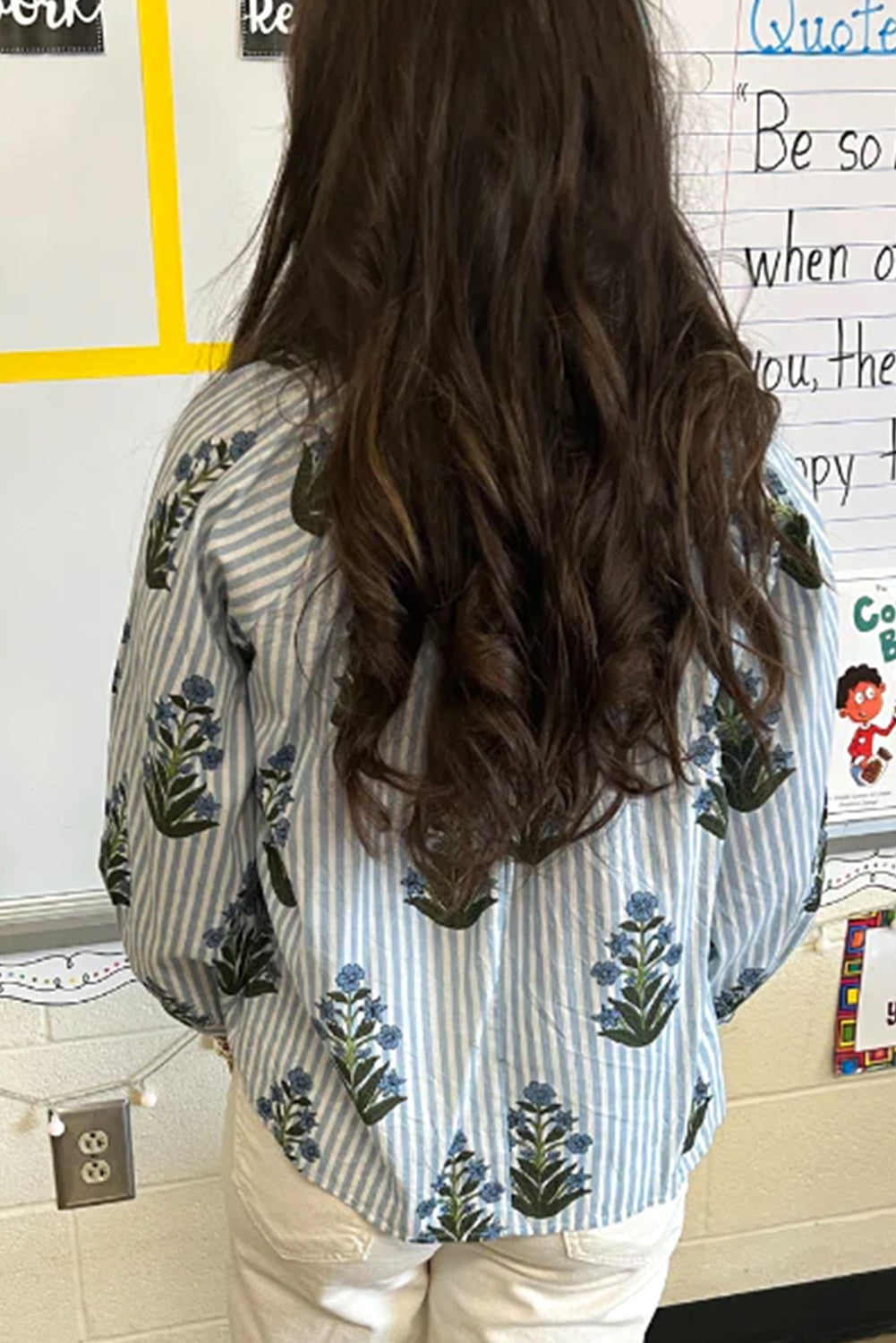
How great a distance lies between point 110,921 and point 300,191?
2.48 ft

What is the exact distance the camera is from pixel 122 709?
93 cm

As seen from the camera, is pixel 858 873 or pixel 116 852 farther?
pixel 858 873

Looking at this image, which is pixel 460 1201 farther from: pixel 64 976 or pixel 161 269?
pixel 161 269

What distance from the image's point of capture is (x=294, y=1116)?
3.11 ft

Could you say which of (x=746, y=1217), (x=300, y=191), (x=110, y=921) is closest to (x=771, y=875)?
(x=300, y=191)

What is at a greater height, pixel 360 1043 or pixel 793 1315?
pixel 360 1043

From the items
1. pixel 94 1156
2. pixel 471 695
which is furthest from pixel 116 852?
Result: pixel 94 1156

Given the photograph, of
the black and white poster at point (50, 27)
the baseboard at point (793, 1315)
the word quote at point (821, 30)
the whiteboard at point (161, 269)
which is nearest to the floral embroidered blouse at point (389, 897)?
the whiteboard at point (161, 269)

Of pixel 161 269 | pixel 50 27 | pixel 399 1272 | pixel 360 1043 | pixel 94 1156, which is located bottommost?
pixel 94 1156

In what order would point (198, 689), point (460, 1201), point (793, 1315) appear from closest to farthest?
point (198, 689) → point (460, 1201) → point (793, 1315)

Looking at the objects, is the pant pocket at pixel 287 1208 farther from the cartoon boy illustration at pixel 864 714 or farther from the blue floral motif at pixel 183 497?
the cartoon boy illustration at pixel 864 714

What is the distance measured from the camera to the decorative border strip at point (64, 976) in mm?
1341

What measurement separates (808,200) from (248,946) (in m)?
0.80

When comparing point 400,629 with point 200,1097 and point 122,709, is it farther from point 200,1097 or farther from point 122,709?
point 200,1097
